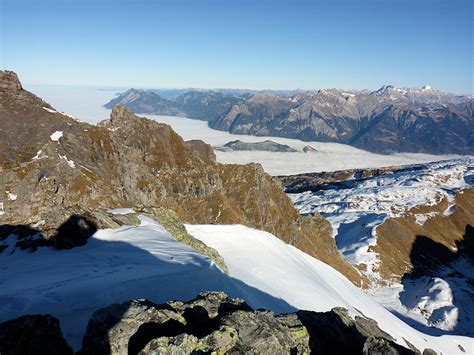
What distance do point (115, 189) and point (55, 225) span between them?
7164 centimetres

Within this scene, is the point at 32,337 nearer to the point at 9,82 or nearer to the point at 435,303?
the point at 9,82

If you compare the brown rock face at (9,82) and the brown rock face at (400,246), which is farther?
the brown rock face at (400,246)

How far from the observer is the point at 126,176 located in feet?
362

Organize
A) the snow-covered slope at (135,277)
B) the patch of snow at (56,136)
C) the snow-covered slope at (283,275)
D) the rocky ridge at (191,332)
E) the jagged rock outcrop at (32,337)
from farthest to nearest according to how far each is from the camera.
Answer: the patch of snow at (56,136), the snow-covered slope at (283,275), the snow-covered slope at (135,277), the rocky ridge at (191,332), the jagged rock outcrop at (32,337)

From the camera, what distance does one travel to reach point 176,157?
13825 centimetres

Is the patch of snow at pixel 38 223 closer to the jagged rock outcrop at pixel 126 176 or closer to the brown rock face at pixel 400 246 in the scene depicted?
the jagged rock outcrop at pixel 126 176

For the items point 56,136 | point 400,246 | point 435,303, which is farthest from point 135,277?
point 400,246

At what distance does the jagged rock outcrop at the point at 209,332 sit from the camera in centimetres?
1439

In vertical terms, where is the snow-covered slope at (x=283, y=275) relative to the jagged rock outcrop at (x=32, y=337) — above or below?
below

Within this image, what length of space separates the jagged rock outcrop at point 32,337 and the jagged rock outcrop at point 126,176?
192ft

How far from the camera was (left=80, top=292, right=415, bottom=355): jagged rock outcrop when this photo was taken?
14.4 m

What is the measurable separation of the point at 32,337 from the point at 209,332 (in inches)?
286

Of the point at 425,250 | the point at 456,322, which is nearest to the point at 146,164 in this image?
the point at 456,322

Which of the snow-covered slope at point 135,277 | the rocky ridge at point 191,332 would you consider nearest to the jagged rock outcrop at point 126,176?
the snow-covered slope at point 135,277
